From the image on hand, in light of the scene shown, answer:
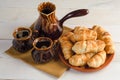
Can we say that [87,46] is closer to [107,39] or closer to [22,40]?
[107,39]

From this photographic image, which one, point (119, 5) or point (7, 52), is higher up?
point (119, 5)

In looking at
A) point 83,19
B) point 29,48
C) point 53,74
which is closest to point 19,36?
point 29,48

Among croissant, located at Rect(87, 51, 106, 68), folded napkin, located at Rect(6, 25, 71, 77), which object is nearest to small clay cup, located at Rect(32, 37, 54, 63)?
folded napkin, located at Rect(6, 25, 71, 77)

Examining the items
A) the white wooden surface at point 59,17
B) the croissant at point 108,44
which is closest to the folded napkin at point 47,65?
the white wooden surface at point 59,17

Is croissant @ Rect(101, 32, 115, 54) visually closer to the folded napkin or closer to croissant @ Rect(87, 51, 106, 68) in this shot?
croissant @ Rect(87, 51, 106, 68)

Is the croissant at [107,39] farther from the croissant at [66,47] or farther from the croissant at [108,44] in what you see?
the croissant at [66,47]

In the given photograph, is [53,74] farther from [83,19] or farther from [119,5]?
[119,5]
